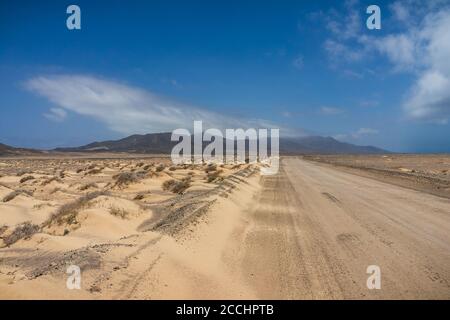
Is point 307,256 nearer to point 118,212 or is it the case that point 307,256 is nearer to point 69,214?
point 118,212

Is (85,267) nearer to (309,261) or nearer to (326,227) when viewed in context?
(309,261)

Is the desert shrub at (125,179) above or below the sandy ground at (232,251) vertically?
above

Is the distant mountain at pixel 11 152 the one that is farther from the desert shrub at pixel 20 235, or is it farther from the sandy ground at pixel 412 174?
the desert shrub at pixel 20 235

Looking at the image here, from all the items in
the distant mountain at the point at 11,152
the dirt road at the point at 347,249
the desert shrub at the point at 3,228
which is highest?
the distant mountain at the point at 11,152

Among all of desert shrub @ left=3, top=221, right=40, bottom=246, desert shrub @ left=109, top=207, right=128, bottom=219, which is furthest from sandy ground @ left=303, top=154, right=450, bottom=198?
desert shrub @ left=3, top=221, right=40, bottom=246

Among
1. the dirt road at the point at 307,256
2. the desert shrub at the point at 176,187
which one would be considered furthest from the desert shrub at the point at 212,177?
the dirt road at the point at 307,256
